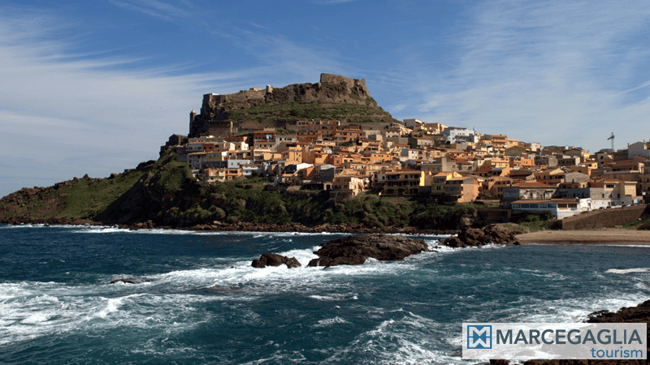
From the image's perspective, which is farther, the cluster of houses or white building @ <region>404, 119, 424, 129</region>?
white building @ <region>404, 119, 424, 129</region>

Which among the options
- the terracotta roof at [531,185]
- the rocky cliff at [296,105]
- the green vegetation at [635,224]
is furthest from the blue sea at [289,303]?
the rocky cliff at [296,105]

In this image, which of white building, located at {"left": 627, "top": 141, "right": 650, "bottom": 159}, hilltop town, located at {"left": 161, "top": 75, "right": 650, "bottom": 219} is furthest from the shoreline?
white building, located at {"left": 627, "top": 141, "right": 650, "bottom": 159}

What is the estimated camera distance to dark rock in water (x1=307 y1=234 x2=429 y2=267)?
46906 mm

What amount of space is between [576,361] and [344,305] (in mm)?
14149

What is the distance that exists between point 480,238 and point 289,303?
3927 cm

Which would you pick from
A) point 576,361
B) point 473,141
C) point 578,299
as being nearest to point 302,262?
point 578,299

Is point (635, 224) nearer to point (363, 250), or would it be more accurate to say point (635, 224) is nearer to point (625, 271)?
point (625, 271)

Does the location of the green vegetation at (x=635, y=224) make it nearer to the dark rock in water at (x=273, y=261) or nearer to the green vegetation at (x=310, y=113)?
the dark rock in water at (x=273, y=261)

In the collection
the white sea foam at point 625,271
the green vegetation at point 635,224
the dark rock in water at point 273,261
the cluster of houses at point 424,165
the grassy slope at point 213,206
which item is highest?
the cluster of houses at point 424,165

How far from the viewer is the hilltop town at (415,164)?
254 feet

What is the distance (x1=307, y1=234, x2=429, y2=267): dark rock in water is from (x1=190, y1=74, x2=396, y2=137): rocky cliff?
98.0m

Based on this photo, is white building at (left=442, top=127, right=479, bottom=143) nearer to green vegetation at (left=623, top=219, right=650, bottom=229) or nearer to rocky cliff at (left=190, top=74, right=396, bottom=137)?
rocky cliff at (left=190, top=74, right=396, bottom=137)

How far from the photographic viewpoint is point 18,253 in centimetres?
6012

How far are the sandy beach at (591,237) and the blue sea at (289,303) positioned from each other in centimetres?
584
